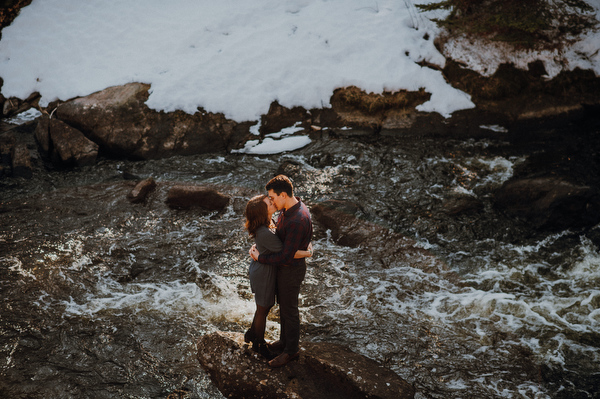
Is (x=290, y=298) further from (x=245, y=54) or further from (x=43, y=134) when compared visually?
(x=245, y=54)

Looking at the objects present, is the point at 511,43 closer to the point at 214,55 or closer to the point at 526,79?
the point at 526,79

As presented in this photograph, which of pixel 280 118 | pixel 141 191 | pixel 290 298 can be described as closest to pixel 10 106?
pixel 141 191

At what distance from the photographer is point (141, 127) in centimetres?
1104

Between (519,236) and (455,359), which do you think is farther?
(519,236)

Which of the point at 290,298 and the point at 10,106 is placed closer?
the point at 290,298

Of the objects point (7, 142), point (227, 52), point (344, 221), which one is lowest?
point (344, 221)

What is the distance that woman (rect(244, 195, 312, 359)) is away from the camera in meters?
4.34

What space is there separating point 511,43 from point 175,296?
38.6 ft

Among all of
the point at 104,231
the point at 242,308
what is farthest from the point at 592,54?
the point at 104,231

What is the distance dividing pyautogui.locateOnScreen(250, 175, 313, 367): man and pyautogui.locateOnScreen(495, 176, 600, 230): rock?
5.95m

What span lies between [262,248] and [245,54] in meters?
9.68

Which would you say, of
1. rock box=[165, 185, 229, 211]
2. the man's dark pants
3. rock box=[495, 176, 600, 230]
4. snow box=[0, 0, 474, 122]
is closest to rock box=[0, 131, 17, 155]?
snow box=[0, 0, 474, 122]

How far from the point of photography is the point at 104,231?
26.6 ft

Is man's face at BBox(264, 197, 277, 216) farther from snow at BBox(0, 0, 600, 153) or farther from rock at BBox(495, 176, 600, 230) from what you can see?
snow at BBox(0, 0, 600, 153)
